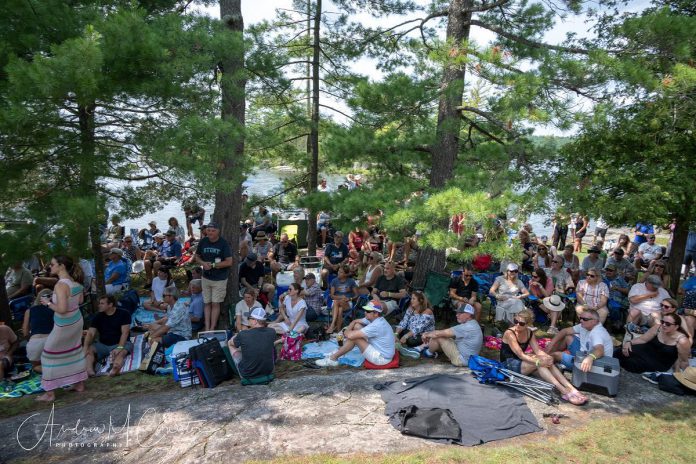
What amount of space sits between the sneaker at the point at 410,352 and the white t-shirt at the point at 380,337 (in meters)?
0.48

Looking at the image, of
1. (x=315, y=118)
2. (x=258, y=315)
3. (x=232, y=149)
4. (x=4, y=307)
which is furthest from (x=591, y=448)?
(x=4, y=307)

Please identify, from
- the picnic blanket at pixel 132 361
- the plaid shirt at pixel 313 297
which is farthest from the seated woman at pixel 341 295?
the picnic blanket at pixel 132 361

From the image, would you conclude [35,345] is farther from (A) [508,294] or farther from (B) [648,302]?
(B) [648,302]

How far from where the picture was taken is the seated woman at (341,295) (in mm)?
7145

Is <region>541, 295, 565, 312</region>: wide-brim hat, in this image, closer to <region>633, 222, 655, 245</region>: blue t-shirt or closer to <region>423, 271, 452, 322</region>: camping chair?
<region>423, 271, 452, 322</region>: camping chair

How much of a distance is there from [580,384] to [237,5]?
6725 mm

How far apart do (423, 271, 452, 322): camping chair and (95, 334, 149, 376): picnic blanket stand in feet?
14.0

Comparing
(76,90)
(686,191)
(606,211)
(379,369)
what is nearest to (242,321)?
(379,369)

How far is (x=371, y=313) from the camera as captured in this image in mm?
5836

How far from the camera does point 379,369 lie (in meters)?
5.79

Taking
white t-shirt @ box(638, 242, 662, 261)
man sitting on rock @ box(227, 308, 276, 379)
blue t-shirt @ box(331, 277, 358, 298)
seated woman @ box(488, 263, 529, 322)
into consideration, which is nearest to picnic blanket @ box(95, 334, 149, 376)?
man sitting on rock @ box(227, 308, 276, 379)

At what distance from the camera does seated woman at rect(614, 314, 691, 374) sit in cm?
539

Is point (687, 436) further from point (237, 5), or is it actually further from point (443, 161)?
point (237, 5)

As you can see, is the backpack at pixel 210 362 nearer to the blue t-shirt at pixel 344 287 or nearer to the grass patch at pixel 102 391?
the grass patch at pixel 102 391
